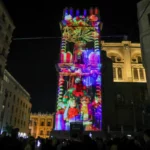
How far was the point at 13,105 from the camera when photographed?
5531cm

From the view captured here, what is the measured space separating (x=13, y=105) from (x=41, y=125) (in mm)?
41294

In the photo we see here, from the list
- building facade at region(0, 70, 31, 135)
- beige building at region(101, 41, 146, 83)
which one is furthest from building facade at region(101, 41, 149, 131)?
building facade at region(0, 70, 31, 135)

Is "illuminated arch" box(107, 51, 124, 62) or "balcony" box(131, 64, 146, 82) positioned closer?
"balcony" box(131, 64, 146, 82)

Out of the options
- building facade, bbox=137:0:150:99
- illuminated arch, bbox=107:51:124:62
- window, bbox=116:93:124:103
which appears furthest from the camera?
illuminated arch, bbox=107:51:124:62

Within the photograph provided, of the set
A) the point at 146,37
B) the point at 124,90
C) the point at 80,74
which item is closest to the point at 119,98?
the point at 124,90

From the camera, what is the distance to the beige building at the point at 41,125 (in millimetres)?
92750

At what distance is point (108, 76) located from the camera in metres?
47.1

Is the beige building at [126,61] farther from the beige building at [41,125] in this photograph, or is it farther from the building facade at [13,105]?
the beige building at [41,125]

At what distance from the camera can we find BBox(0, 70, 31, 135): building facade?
159 ft

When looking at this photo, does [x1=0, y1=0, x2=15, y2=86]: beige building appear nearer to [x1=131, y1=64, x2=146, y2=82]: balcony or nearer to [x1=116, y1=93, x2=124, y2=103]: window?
[x1=116, y1=93, x2=124, y2=103]: window

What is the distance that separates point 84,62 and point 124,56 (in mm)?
19760

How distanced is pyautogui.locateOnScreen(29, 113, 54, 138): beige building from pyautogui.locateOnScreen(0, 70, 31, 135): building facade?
992 inches

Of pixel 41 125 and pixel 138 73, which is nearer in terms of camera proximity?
pixel 138 73

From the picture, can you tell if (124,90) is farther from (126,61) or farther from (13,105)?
(13,105)
